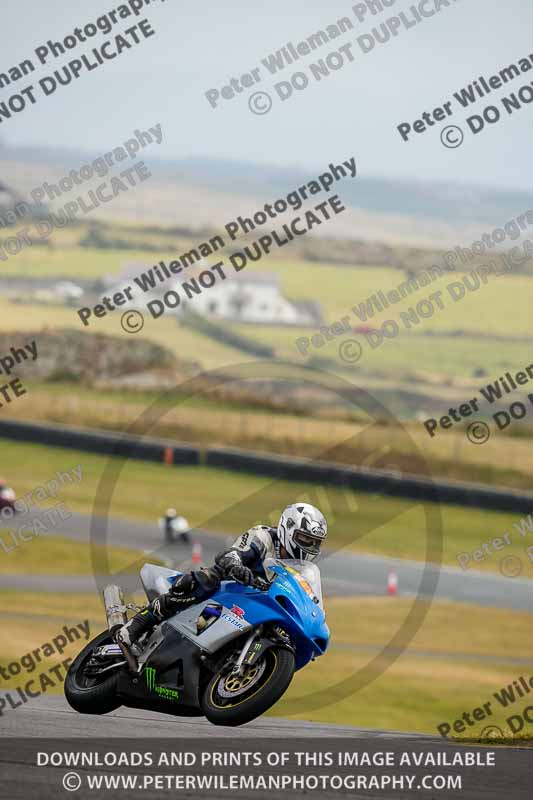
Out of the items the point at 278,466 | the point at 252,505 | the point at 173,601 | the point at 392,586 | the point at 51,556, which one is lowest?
the point at 278,466

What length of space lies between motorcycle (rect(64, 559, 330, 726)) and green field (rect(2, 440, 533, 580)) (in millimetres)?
22550

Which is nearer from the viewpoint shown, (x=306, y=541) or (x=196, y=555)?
(x=306, y=541)

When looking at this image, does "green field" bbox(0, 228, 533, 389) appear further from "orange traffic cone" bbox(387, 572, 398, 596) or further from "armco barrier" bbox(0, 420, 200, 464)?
"orange traffic cone" bbox(387, 572, 398, 596)

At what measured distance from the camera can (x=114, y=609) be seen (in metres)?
9.62

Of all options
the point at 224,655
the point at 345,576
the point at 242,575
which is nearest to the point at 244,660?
the point at 224,655

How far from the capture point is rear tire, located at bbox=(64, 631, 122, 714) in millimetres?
9043

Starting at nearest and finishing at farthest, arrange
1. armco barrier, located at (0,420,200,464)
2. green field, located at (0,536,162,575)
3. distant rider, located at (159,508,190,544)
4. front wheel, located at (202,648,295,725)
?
front wheel, located at (202,648,295,725), green field, located at (0,536,162,575), distant rider, located at (159,508,190,544), armco barrier, located at (0,420,200,464)

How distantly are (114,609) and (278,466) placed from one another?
2833 centimetres

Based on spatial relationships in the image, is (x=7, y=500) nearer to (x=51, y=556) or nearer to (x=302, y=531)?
(x=51, y=556)

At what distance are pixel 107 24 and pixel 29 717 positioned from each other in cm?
1618

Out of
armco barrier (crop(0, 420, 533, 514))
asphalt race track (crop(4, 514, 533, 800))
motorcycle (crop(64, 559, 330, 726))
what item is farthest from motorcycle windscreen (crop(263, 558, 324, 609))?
armco barrier (crop(0, 420, 533, 514))

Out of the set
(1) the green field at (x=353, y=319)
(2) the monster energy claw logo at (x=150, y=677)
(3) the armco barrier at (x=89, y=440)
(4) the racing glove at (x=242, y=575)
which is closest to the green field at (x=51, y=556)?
(3) the armco barrier at (x=89, y=440)

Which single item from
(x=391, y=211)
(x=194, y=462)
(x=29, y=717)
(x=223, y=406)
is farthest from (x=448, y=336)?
(x=29, y=717)

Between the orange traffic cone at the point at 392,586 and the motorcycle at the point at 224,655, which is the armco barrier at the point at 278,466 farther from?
the motorcycle at the point at 224,655
